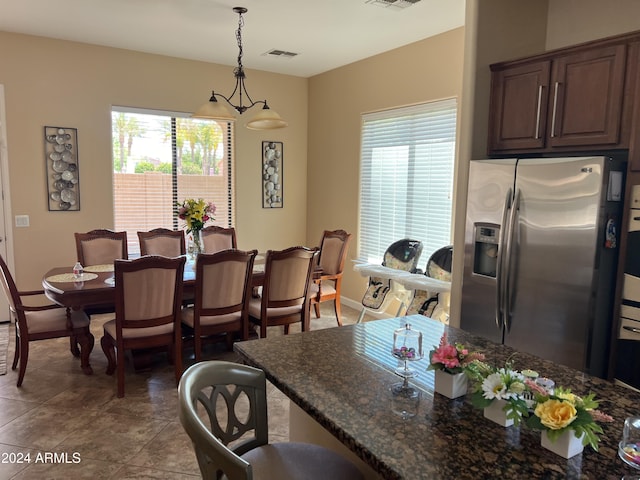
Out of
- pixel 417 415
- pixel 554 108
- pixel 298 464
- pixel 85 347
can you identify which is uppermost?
pixel 554 108

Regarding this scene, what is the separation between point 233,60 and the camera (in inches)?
217

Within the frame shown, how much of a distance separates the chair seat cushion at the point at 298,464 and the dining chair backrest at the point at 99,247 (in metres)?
3.45

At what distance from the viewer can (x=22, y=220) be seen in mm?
4816

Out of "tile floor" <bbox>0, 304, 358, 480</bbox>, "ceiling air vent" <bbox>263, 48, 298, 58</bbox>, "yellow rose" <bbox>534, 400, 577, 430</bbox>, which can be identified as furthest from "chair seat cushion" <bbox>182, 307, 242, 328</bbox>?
"ceiling air vent" <bbox>263, 48, 298, 58</bbox>

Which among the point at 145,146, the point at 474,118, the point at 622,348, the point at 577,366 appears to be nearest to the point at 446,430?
the point at 577,366

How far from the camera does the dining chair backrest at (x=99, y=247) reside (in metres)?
4.24

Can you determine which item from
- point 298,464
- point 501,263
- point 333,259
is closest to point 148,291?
point 298,464

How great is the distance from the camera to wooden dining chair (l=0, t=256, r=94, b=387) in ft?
10.8

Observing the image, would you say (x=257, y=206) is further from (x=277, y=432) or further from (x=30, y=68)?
(x=277, y=432)

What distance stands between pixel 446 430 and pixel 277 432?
6.09 feet

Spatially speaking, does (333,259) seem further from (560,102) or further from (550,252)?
(560,102)

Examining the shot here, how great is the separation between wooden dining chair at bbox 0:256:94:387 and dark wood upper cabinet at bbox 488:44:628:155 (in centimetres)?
339

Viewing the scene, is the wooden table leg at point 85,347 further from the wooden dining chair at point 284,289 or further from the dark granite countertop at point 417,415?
the dark granite countertop at point 417,415

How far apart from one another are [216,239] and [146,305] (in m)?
1.84
